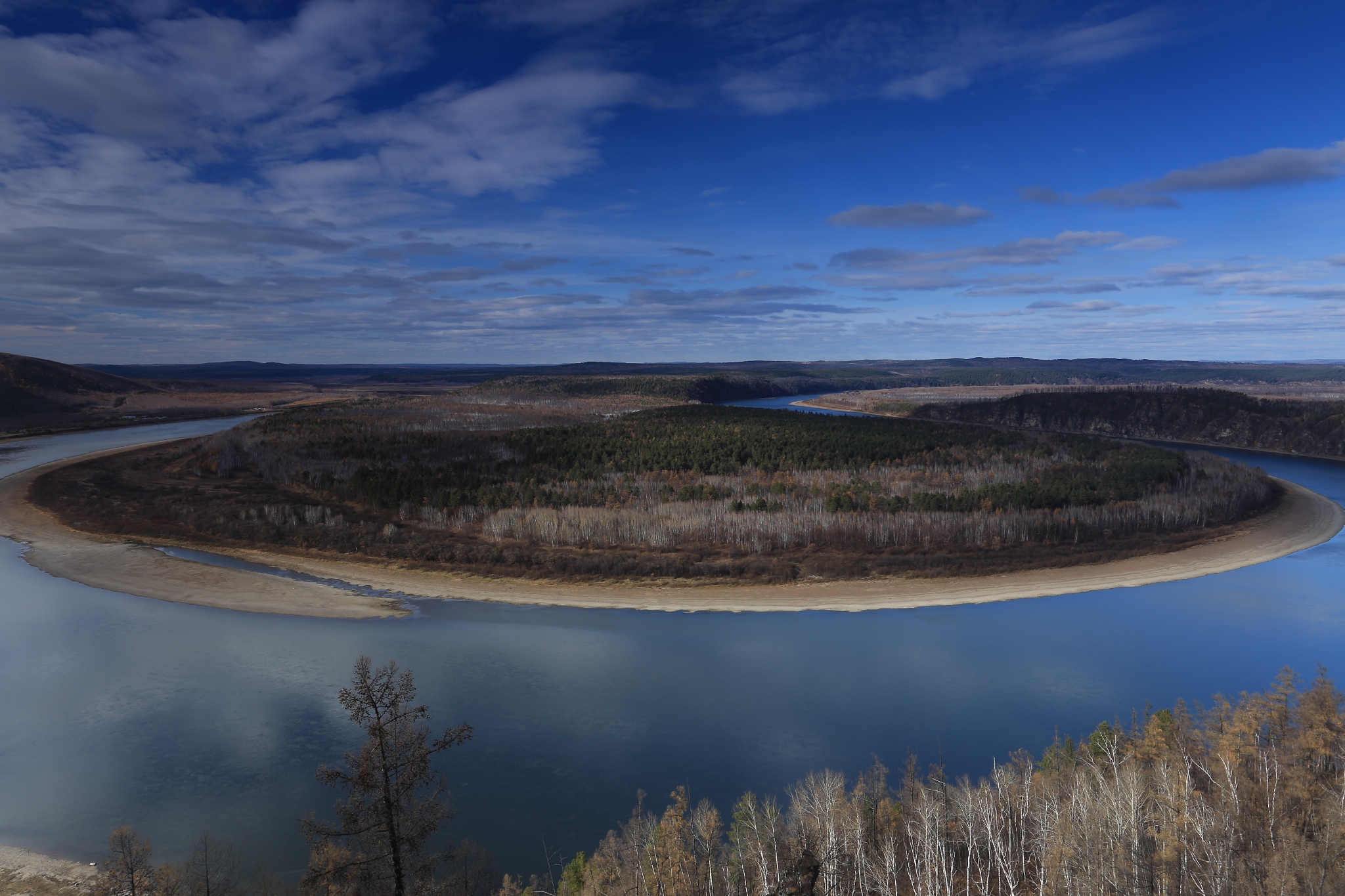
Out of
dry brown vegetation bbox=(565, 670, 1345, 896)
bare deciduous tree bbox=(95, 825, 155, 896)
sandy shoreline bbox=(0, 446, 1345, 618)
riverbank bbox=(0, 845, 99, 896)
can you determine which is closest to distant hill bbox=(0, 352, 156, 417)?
sandy shoreline bbox=(0, 446, 1345, 618)

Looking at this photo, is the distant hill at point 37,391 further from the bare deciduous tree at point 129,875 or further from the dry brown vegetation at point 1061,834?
the dry brown vegetation at point 1061,834

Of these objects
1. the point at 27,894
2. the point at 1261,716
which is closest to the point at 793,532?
the point at 1261,716

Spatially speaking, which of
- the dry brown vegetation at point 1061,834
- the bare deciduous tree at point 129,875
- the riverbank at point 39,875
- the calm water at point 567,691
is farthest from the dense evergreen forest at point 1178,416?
the riverbank at point 39,875

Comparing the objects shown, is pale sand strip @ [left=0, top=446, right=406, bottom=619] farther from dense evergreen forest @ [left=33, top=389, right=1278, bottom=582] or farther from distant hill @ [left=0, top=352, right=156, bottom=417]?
distant hill @ [left=0, top=352, right=156, bottom=417]

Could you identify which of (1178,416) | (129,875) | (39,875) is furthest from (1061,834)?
(1178,416)

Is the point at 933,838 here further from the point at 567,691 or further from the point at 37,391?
the point at 37,391
